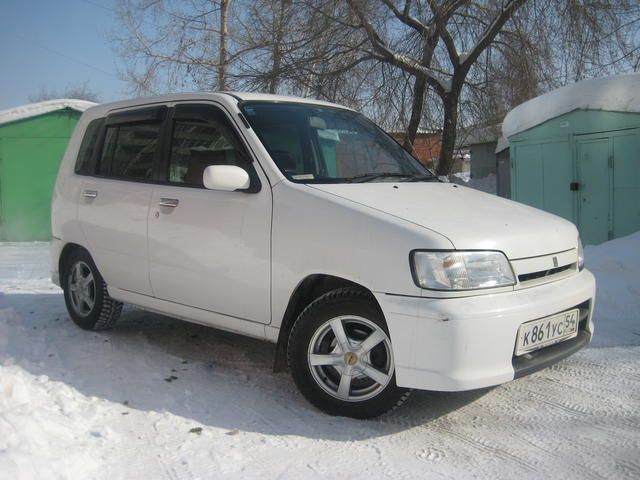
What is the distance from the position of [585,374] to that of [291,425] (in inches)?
79.5

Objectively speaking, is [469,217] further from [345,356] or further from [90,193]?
[90,193]

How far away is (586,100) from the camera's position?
8984 mm

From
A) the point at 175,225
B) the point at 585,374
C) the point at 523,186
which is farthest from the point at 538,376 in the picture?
the point at 523,186

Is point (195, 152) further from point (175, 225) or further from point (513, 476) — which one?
point (513, 476)

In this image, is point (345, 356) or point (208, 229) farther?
point (208, 229)

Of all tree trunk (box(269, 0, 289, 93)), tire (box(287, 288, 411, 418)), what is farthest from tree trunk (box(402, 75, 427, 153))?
tire (box(287, 288, 411, 418))

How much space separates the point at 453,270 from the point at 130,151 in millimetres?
2853

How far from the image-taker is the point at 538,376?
399 centimetres

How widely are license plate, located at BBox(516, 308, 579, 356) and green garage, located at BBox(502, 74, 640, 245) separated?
616 cm

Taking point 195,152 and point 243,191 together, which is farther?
point 195,152

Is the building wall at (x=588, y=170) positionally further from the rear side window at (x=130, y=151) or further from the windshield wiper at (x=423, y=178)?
the rear side window at (x=130, y=151)

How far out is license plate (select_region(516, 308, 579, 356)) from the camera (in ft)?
9.93

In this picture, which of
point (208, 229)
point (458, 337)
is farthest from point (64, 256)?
point (458, 337)

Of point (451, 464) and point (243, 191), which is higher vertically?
point (243, 191)
